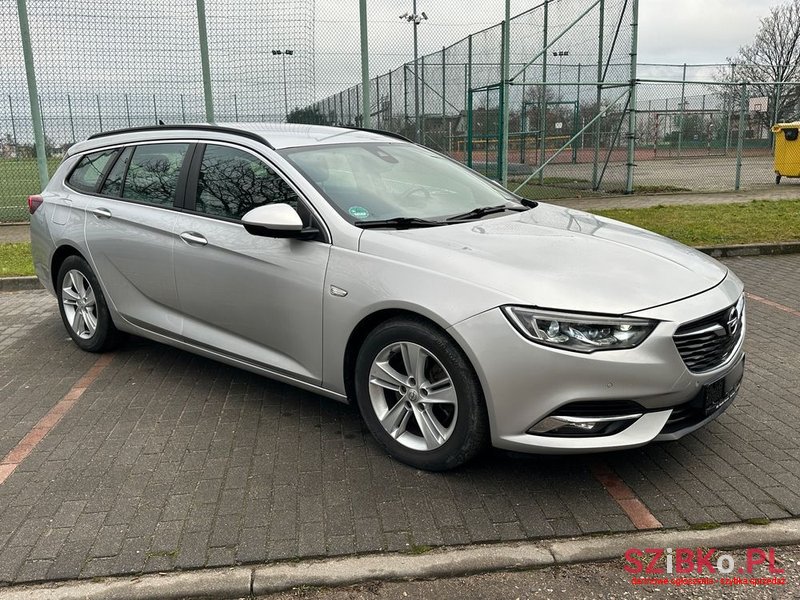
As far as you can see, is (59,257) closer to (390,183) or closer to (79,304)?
(79,304)

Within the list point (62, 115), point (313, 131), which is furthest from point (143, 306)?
point (62, 115)

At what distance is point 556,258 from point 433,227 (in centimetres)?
71

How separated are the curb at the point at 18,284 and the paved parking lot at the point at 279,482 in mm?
3543

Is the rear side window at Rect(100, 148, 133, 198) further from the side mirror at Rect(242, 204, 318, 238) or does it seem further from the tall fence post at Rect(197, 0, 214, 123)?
the tall fence post at Rect(197, 0, 214, 123)

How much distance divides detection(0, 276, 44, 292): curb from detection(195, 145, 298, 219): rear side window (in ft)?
14.7

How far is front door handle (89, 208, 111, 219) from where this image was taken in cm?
490

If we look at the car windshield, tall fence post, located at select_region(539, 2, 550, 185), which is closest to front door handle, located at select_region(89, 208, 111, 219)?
the car windshield

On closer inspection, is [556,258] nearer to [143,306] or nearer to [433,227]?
[433,227]

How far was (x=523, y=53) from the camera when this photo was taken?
15711 mm

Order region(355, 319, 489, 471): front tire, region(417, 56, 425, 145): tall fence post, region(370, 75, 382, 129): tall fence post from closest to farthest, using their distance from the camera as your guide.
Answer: region(355, 319, 489, 471): front tire
region(417, 56, 425, 145): tall fence post
region(370, 75, 382, 129): tall fence post

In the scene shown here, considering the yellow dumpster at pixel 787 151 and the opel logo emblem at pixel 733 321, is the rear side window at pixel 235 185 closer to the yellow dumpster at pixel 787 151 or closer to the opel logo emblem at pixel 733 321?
the opel logo emblem at pixel 733 321

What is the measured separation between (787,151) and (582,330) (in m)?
16.9

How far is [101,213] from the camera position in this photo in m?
4.95

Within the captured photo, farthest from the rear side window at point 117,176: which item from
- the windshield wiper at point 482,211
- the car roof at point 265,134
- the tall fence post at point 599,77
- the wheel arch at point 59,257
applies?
the tall fence post at point 599,77
